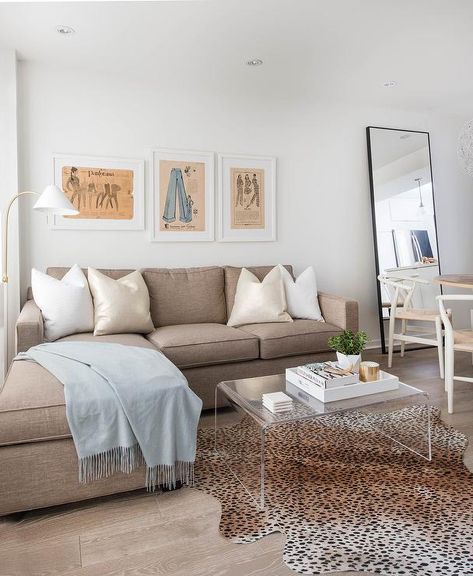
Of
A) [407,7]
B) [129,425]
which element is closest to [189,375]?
[129,425]

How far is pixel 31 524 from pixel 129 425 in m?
0.52

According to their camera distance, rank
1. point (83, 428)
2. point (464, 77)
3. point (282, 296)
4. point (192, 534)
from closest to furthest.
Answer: point (192, 534), point (83, 428), point (282, 296), point (464, 77)

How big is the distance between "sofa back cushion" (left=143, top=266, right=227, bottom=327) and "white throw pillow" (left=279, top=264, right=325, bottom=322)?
0.54m

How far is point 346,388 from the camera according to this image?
88.4 inches

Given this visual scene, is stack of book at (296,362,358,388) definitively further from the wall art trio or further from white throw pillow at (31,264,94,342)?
the wall art trio

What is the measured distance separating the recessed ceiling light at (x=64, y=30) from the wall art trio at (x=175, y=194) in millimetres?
901

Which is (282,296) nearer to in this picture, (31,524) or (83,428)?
(83,428)

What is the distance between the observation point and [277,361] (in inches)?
129

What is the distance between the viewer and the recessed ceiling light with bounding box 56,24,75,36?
9.89 feet

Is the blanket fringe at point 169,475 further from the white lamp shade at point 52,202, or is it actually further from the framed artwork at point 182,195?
the framed artwork at point 182,195

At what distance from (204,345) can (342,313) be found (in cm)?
116

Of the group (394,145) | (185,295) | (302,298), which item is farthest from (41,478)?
(394,145)

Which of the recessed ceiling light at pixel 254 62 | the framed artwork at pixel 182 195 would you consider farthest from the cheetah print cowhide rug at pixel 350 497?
the recessed ceiling light at pixel 254 62

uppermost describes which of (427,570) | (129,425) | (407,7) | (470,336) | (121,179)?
(407,7)
